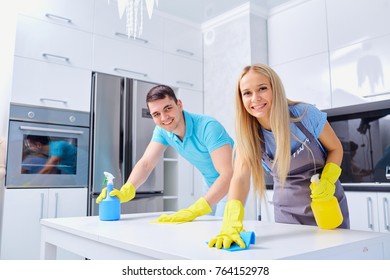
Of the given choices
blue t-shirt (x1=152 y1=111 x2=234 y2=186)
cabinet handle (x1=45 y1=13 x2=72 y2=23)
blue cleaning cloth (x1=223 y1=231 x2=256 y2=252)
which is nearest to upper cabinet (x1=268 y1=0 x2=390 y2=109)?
blue t-shirt (x1=152 y1=111 x2=234 y2=186)

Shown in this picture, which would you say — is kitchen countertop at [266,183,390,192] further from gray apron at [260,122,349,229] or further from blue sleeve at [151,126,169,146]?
blue sleeve at [151,126,169,146]

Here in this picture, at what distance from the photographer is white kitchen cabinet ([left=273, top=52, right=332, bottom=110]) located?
2406 millimetres

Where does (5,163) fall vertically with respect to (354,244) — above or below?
above

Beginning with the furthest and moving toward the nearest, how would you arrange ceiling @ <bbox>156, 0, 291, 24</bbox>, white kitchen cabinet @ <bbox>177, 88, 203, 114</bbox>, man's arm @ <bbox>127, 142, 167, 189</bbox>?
white kitchen cabinet @ <bbox>177, 88, 203, 114</bbox>, ceiling @ <bbox>156, 0, 291, 24</bbox>, man's arm @ <bbox>127, 142, 167, 189</bbox>

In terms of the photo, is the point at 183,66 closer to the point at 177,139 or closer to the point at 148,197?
the point at 148,197

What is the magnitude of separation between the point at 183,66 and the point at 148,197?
1105 millimetres

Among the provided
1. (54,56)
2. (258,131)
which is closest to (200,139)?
(258,131)

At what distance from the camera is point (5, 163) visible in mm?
2012

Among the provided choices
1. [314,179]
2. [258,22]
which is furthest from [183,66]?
[314,179]

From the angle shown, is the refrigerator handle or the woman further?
the refrigerator handle

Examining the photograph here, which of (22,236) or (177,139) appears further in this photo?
(22,236)

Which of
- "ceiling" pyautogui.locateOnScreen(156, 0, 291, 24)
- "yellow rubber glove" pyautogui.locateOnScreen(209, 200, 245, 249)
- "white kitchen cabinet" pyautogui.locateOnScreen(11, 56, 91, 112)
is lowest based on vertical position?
"yellow rubber glove" pyautogui.locateOnScreen(209, 200, 245, 249)

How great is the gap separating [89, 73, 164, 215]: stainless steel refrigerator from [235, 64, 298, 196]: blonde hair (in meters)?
1.46

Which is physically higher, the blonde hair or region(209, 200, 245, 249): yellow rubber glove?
the blonde hair
